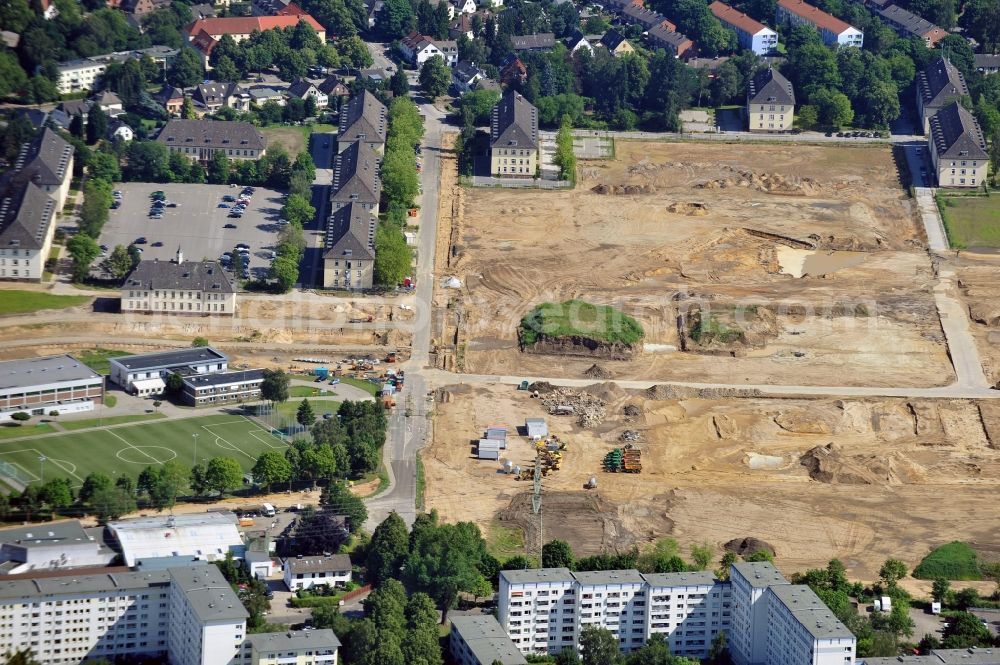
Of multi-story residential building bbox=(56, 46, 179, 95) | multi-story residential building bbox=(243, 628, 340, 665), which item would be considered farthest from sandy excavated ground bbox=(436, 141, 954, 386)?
multi-story residential building bbox=(243, 628, 340, 665)

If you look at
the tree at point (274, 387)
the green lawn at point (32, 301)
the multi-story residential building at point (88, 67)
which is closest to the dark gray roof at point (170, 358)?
the tree at point (274, 387)

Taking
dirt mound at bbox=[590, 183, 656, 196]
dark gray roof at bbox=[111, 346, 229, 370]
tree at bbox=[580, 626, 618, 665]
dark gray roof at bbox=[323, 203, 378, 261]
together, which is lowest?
tree at bbox=[580, 626, 618, 665]

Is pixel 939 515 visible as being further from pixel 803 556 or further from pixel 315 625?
pixel 315 625

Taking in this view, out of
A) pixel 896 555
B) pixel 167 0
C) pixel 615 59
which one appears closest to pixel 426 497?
pixel 896 555

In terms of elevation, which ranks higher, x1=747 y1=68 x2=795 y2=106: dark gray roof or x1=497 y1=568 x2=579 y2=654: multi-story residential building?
x1=747 y1=68 x2=795 y2=106: dark gray roof

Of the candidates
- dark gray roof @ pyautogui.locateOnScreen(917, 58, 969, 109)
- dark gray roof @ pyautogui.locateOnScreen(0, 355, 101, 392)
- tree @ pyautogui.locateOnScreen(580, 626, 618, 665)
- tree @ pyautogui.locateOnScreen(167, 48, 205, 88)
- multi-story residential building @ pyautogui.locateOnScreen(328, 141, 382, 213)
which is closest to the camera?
tree @ pyautogui.locateOnScreen(580, 626, 618, 665)

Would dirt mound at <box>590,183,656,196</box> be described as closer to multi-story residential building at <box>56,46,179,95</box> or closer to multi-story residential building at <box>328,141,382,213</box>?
multi-story residential building at <box>328,141,382,213</box>

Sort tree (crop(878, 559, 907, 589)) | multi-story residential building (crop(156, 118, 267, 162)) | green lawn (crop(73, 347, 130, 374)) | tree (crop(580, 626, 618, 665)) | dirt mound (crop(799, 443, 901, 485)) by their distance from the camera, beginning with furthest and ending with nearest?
multi-story residential building (crop(156, 118, 267, 162)) < green lawn (crop(73, 347, 130, 374)) < dirt mound (crop(799, 443, 901, 485)) < tree (crop(878, 559, 907, 589)) < tree (crop(580, 626, 618, 665))

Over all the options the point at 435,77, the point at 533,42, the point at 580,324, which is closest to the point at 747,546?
the point at 580,324
